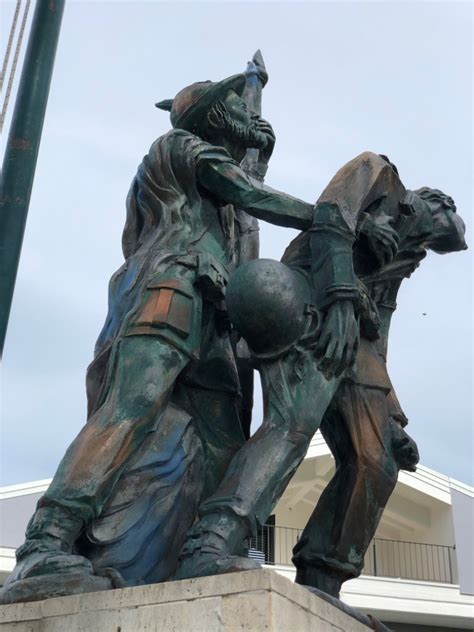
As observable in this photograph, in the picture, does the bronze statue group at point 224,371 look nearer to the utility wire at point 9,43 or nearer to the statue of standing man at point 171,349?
the statue of standing man at point 171,349

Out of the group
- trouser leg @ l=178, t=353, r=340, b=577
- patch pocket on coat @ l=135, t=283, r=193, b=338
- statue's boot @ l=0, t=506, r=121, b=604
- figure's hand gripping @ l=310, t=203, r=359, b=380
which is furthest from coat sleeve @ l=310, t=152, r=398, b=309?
statue's boot @ l=0, t=506, r=121, b=604

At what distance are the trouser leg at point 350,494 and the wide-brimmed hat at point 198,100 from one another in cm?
162

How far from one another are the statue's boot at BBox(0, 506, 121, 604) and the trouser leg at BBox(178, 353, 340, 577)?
42cm

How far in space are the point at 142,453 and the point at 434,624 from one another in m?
19.9

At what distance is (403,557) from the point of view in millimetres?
25344

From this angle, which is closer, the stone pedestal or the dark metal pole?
the stone pedestal

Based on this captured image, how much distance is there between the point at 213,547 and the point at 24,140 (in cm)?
379

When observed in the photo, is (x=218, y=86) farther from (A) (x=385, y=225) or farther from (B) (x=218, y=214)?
(A) (x=385, y=225)

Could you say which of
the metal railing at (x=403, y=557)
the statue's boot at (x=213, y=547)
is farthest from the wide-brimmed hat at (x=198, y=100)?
the metal railing at (x=403, y=557)

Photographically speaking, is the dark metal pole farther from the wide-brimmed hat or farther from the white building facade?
the white building facade

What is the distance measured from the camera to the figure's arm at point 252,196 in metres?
5.20

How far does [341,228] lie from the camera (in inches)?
202

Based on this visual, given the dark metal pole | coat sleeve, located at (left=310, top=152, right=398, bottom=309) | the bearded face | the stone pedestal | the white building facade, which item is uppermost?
the white building facade

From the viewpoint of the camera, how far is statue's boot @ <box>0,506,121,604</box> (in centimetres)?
400
